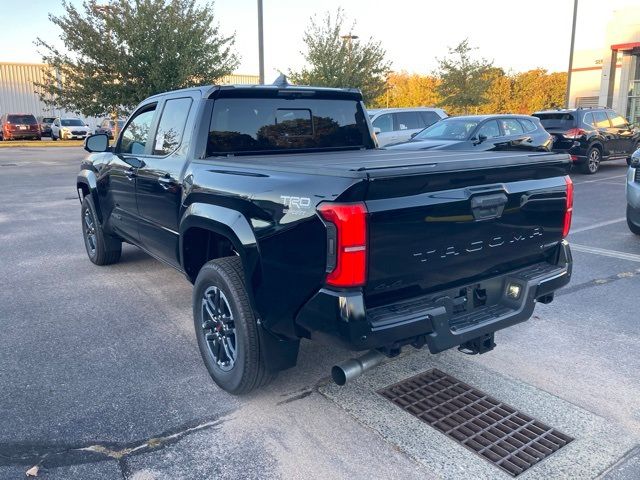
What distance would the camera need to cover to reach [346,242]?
8.43 ft

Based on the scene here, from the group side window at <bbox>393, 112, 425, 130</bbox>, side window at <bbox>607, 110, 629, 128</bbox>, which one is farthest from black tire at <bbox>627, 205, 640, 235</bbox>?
side window at <bbox>607, 110, 629, 128</bbox>

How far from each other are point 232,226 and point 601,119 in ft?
51.6

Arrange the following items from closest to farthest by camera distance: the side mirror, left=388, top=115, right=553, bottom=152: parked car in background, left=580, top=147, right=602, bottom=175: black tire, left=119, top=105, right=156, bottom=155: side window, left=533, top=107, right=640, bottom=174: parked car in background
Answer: left=119, top=105, right=156, bottom=155: side window, the side mirror, left=388, top=115, right=553, bottom=152: parked car in background, left=533, top=107, right=640, bottom=174: parked car in background, left=580, top=147, right=602, bottom=175: black tire

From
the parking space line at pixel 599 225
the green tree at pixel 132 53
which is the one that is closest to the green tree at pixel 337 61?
the green tree at pixel 132 53

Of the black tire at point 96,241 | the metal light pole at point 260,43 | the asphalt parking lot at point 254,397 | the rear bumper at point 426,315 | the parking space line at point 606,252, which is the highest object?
the metal light pole at point 260,43

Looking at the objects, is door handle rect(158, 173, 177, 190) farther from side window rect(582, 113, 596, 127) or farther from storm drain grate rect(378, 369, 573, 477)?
side window rect(582, 113, 596, 127)

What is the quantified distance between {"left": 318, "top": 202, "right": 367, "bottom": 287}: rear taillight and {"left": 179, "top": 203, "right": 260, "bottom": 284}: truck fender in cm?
62

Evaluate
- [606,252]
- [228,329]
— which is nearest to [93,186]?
[228,329]

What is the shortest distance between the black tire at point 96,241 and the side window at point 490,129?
8.09 meters

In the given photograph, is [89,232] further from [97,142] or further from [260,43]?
[260,43]

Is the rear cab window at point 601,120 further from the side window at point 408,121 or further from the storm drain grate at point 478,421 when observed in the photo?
the storm drain grate at point 478,421

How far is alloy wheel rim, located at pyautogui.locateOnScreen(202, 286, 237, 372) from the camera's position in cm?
352

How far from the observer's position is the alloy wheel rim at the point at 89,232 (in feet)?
21.7

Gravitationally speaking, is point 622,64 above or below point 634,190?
above
